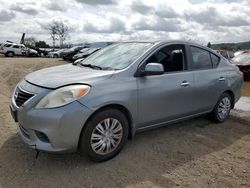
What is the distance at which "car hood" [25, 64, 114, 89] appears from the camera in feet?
12.9

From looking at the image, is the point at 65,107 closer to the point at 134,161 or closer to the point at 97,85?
the point at 97,85

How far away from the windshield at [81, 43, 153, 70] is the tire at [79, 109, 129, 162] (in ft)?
2.55

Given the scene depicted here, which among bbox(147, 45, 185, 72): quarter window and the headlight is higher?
bbox(147, 45, 185, 72): quarter window

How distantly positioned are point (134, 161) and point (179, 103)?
1.33 metres

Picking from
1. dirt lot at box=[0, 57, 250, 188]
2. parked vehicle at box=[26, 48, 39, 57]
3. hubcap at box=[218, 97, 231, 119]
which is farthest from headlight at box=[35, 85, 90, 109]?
parked vehicle at box=[26, 48, 39, 57]

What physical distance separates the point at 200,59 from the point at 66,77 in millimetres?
2654

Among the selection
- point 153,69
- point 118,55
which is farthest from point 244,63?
point 153,69

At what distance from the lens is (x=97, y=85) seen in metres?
3.97

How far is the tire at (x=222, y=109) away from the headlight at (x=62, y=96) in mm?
3158

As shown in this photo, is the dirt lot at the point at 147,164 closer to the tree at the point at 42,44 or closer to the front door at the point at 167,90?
the front door at the point at 167,90

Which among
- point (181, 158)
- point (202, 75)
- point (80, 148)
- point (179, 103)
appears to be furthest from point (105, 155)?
point (202, 75)

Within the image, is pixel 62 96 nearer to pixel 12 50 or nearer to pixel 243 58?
pixel 243 58

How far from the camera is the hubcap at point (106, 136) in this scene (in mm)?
3994

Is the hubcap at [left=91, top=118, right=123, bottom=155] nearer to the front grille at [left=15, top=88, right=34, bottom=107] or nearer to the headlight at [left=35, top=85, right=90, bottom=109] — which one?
the headlight at [left=35, top=85, right=90, bottom=109]
